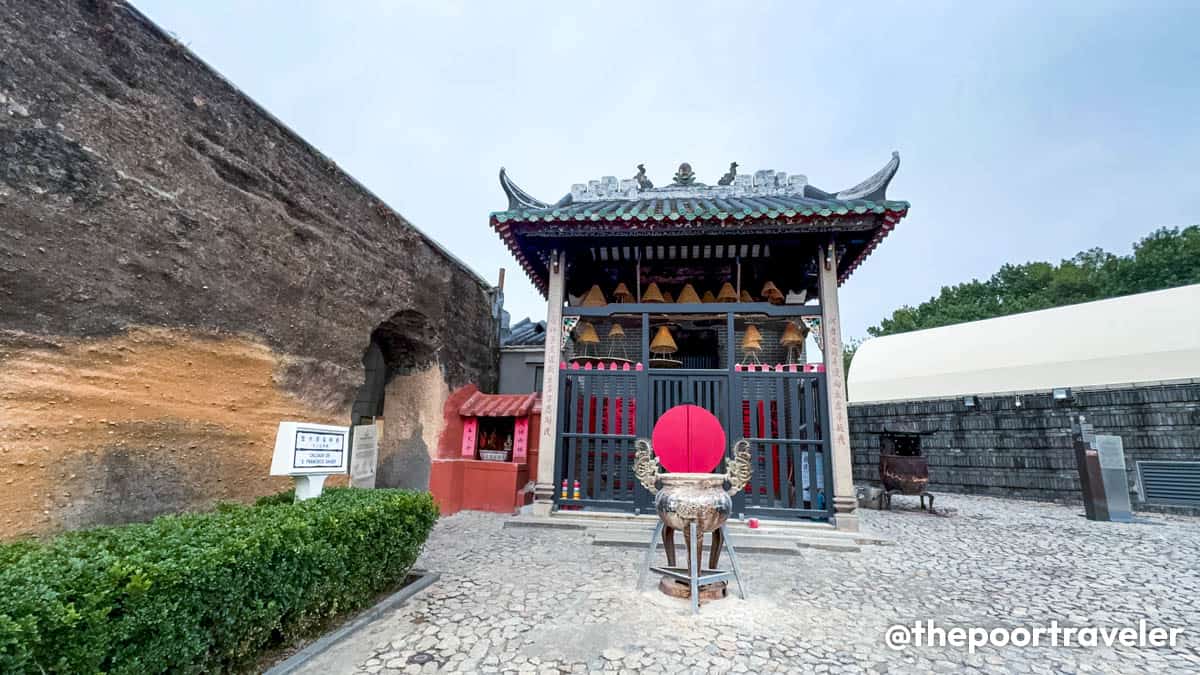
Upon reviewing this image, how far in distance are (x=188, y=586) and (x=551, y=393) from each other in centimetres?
457

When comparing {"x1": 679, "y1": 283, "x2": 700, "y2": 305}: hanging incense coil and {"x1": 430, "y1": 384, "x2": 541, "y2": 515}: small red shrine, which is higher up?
{"x1": 679, "y1": 283, "x2": 700, "y2": 305}: hanging incense coil

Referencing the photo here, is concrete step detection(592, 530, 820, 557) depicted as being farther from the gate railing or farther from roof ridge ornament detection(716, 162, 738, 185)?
roof ridge ornament detection(716, 162, 738, 185)

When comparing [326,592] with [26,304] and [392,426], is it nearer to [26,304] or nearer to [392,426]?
[26,304]

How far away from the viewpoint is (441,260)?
27.1 ft

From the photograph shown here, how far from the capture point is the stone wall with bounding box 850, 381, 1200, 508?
7.72m

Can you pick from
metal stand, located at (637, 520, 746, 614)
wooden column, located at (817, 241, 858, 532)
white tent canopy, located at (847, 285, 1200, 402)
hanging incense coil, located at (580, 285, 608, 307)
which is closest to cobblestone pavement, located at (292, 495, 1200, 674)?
metal stand, located at (637, 520, 746, 614)

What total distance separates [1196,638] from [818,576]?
218 cm

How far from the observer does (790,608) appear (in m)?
3.45

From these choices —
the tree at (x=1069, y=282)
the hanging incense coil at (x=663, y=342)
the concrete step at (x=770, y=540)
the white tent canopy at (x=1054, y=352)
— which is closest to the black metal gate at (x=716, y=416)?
the concrete step at (x=770, y=540)

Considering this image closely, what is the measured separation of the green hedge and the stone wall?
37.0 feet

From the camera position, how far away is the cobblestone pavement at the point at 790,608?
2.64m

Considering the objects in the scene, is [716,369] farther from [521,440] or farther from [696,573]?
[696,573]

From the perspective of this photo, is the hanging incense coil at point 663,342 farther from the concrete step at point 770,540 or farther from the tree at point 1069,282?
the tree at point 1069,282

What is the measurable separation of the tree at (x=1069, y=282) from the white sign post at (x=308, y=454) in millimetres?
28351
